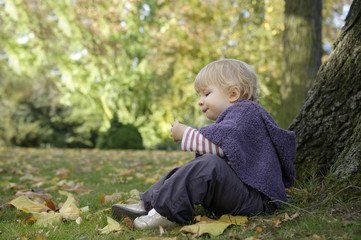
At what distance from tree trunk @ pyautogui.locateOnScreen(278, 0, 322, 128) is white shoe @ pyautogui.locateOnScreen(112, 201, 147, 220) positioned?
3318 millimetres

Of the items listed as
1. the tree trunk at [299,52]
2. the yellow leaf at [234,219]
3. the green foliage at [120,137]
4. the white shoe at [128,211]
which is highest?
the tree trunk at [299,52]

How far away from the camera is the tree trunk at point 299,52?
16.4 ft

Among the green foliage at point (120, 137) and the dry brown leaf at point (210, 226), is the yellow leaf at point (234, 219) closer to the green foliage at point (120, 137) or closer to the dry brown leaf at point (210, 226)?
the dry brown leaf at point (210, 226)

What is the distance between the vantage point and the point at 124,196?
2.97m

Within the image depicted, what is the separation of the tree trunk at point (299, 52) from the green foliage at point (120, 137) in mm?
8552

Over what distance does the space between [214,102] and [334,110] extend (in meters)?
0.91

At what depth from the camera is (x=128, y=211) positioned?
209 cm

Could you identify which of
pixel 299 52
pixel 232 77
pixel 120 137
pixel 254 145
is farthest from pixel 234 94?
pixel 120 137

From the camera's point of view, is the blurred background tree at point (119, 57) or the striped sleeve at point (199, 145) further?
the blurred background tree at point (119, 57)

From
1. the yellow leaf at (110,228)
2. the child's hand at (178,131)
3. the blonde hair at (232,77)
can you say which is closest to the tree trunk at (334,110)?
the blonde hair at (232,77)

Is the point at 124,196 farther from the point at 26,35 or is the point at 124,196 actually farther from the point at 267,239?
the point at 26,35

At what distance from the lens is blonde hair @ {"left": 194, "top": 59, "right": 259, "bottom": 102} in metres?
2.11

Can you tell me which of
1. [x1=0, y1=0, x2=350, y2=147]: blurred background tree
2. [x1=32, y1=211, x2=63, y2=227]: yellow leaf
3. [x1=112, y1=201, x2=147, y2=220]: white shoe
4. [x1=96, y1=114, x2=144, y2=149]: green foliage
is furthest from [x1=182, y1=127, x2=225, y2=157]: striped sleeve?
[x1=96, y1=114, x2=144, y2=149]: green foliage

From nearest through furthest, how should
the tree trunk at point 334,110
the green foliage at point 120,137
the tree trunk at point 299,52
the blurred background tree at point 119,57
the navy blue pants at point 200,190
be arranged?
the navy blue pants at point 200,190, the tree trunk at point 334,110, the tree trunk at point 299,52, the blurred background tree at point 119,57, the green foliage at point 120,137
